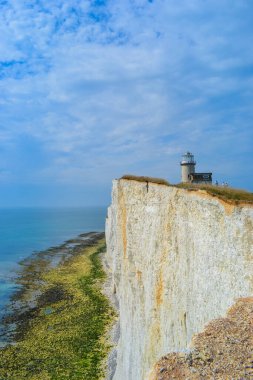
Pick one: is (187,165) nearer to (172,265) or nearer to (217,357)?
(172,265)

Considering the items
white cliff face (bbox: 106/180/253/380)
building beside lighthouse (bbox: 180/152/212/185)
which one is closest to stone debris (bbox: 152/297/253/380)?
white cliff face (bbox: 106/180/253/380)

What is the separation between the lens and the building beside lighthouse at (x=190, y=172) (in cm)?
3234

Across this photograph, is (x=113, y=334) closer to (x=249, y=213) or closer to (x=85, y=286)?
(x=85, y=286)

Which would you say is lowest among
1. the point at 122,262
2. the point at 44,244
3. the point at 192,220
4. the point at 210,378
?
the point at 44,244

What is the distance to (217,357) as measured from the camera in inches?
249

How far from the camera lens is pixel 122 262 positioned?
897 inches

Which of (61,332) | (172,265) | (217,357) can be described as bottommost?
(61,332)

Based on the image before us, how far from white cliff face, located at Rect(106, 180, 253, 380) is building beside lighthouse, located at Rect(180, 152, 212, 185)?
35.0 feet

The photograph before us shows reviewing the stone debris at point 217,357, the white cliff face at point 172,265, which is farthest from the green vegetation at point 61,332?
the stone debris at point 217,357

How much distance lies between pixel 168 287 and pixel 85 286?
27433mm

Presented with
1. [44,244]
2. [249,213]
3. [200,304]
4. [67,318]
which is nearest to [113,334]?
[67,318]

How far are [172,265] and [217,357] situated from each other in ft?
30.2

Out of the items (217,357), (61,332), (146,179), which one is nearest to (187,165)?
(146,179)

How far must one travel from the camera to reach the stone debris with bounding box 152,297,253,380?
19.0 ft
